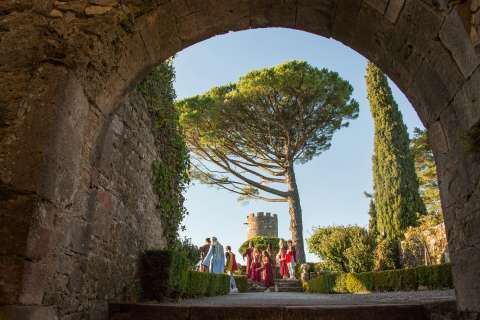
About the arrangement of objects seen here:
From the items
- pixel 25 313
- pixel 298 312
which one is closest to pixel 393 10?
pixel 298 312

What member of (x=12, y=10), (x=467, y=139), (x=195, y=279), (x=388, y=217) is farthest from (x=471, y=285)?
(x=388, y=217)

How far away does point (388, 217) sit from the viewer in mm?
13961

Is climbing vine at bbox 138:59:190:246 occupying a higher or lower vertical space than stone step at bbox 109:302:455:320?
higher

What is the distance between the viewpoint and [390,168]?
14617mm

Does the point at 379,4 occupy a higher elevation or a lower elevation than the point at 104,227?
higher

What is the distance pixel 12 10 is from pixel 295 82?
49.3 ft

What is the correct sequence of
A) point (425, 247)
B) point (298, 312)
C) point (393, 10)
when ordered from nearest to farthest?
1. point (393, 10)
2. point (298, 312)
3. point (425, 247)

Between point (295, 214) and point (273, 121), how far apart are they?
473 cm

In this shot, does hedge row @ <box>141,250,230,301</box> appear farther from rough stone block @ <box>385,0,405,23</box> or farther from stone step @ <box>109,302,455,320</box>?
rough stone block @ <box>385,0,405,23</box>

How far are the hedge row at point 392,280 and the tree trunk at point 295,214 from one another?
21.0 ft

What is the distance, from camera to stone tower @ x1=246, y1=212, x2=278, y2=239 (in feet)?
95.3

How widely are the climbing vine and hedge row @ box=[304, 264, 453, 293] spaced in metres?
4.70

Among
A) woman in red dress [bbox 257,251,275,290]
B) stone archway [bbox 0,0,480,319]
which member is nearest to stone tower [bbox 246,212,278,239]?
woman in red dress [bbox 257,251,275,290]

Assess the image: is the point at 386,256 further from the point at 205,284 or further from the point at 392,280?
the point at 205,284
